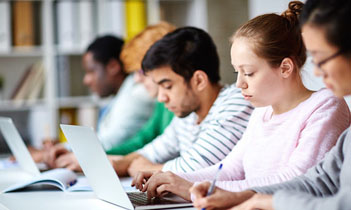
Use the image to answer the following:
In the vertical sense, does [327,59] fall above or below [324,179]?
above

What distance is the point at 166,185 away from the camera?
126 centimetres

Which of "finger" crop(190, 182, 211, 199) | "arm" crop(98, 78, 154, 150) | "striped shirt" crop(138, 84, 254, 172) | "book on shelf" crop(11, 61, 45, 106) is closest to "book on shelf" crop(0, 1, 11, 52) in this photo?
"book on shelf" crop(11, 61, 45, 106)

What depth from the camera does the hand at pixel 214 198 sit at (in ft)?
3.26

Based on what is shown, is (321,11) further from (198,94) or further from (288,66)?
(198,94)

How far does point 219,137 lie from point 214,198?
1.93 ft

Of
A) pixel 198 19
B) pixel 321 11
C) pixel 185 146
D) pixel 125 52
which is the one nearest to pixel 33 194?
pixel 185 146

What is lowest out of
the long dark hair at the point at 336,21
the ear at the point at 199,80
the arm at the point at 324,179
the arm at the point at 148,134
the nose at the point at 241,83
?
the arm at the point at 148,134

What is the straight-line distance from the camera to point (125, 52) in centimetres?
257

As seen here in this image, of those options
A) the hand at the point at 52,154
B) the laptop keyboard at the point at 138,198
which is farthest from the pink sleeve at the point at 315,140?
the hand at the point at 52,154

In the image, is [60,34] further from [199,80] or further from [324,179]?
[324,179]

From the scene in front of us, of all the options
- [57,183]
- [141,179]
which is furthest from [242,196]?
[57,183]

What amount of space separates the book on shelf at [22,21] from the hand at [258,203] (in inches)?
112

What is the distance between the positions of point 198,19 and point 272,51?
2.19 m

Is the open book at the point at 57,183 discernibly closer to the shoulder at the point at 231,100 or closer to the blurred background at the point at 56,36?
the shoulder at the point at 231,100
